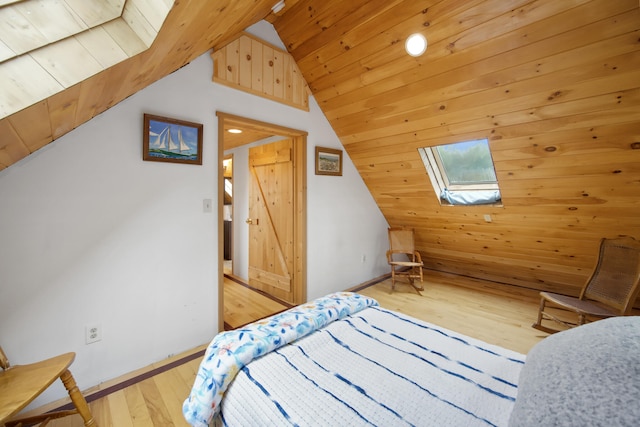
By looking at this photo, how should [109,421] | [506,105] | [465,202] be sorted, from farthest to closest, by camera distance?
[465,202]
[506,105]
[109,421]


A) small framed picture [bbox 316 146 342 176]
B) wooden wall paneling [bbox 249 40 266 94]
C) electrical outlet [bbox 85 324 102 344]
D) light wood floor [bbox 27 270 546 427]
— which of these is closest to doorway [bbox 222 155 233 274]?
light wood floor [bbox 27 270 546 427]

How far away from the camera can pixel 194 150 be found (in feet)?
7.22

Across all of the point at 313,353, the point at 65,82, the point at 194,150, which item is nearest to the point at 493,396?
the point at 313,353

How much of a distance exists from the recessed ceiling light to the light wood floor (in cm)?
252

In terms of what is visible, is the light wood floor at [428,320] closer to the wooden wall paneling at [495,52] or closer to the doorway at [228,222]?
the doorway at [228,222]

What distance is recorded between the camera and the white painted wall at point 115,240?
156 centimetres

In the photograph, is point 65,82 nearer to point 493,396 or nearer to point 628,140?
point 493,396

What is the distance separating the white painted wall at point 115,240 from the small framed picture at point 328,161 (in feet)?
2.87

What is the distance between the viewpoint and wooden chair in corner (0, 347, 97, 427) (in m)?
1.08

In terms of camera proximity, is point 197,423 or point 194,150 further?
point 194,150

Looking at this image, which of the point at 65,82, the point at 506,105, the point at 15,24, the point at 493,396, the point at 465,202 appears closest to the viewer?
the point at 15,24

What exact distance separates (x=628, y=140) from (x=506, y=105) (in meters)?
0.84

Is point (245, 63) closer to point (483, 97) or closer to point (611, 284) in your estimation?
point (483, 97)

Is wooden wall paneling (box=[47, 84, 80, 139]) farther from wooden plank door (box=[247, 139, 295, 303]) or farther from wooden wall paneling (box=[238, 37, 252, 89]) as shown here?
wooden plank door (box=[247, 139, 295, 303])
